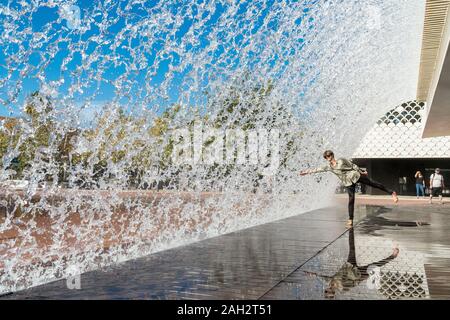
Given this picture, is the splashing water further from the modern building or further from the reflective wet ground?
the modern building

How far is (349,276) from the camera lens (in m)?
3.95

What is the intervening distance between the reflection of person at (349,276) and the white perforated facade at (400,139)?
28.9 meters

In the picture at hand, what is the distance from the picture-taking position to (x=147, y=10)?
24.5ft

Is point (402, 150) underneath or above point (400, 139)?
underneath

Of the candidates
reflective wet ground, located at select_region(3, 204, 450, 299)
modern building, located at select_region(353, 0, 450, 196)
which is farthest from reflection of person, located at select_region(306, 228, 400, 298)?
modern building, located at select_region(353, 0, 450, 196)

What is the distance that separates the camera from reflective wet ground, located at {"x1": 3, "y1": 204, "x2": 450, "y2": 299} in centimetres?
335

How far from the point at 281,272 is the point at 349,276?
23.4 inches

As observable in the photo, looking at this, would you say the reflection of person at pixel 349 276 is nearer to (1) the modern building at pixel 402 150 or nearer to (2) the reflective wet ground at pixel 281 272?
(2) the reflective wet ground at pixel 281 272

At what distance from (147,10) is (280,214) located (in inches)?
252

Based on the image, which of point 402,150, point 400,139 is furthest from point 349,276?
point 400,139

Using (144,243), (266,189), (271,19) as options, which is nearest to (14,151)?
(144,243)

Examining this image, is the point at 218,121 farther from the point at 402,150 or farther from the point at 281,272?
the point at 402,150

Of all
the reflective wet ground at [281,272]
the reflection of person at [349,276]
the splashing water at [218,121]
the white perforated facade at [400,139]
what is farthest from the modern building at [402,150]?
the reflection of person at [349,276]

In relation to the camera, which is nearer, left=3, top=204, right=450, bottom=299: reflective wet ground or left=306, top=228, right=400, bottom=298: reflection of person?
left=3, top=204, right=450, bottom=299: reflective wet ground
